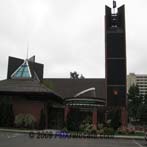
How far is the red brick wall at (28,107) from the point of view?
46.5 meters

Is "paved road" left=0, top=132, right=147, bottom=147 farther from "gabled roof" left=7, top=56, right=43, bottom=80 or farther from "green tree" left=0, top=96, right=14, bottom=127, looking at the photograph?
"gabled roof" left=7, top=56, right=43, bottom=80

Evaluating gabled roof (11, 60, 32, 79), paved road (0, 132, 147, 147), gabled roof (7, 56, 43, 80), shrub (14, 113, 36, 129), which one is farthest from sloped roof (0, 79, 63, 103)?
paved road (0, 132, 147, 147)

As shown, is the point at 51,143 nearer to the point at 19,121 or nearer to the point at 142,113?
the point at 19,121

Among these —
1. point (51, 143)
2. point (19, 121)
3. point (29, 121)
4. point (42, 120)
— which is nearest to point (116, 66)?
point (42, 120)

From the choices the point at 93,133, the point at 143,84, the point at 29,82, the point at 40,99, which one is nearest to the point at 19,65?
the point at 29,82

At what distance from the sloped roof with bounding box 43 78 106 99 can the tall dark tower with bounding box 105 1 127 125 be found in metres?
6.02

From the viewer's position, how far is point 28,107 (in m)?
46.7

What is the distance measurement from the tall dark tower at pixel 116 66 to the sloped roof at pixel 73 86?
6017 millimetres

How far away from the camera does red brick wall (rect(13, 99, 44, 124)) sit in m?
46.5

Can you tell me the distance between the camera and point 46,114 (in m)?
48.5

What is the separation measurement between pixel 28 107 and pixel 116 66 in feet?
46.2

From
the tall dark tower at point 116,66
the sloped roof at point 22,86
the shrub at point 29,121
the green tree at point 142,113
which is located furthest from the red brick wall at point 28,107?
the green tree at point 142,113

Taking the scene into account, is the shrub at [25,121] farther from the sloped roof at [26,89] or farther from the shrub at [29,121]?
the sloped roof at [26,89]

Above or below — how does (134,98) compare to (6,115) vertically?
above
